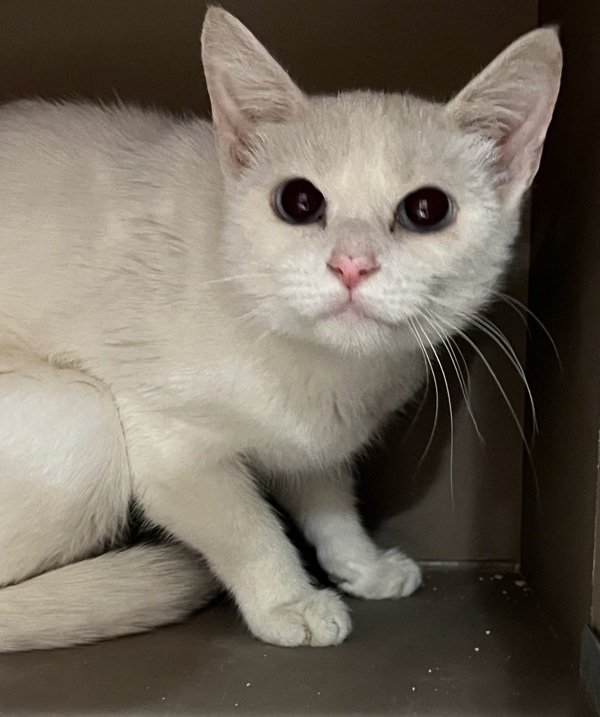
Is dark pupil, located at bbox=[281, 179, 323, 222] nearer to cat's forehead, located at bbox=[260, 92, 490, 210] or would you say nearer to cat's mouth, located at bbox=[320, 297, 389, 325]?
cat's forehead, located at bbox=[260, 92, 490, 210]

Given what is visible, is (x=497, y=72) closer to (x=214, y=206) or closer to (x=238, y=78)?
(x=238, y=78)

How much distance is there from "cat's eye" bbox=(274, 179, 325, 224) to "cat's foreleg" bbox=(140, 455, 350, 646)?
378 millimetres

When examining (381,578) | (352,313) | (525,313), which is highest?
(352,313)

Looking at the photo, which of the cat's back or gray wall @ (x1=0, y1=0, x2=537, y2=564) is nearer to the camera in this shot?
the cat's back

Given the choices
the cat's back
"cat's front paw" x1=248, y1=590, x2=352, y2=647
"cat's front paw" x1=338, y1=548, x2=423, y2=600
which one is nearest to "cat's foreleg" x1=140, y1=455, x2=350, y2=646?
"cat's front paw" x1=248, y1=590, x2=352, y2=647

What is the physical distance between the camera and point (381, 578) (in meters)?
1.37

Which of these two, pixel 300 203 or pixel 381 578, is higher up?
pixel 300 203

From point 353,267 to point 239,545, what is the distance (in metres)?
0.46

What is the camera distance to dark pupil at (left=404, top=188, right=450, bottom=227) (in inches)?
40.8

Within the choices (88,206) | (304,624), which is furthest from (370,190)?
(304,624)

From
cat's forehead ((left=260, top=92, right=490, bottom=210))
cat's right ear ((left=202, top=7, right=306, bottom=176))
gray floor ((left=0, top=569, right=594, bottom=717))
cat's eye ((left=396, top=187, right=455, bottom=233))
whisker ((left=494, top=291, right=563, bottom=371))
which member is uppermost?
cat's right ear ((left=202, top=7, right=306, bottom=176))

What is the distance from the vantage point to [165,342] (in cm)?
120

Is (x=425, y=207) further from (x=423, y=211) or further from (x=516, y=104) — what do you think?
(x=516, y=104)

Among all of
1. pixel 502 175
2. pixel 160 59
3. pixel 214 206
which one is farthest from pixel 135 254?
pixel 502 175
